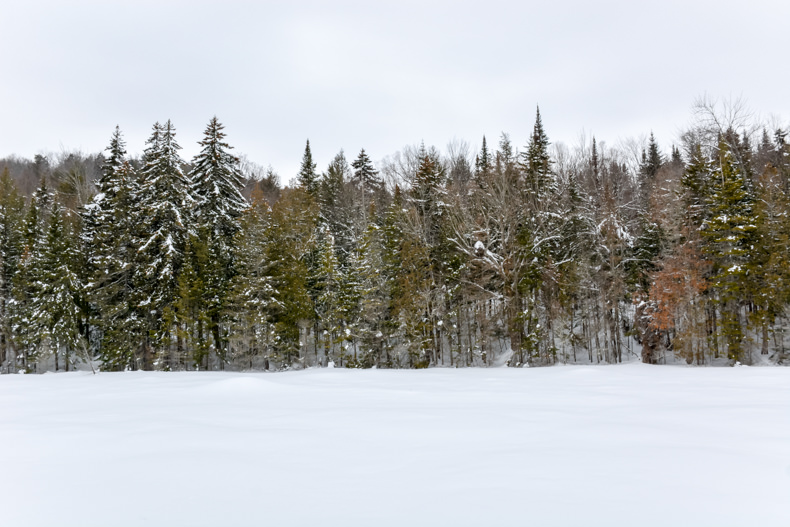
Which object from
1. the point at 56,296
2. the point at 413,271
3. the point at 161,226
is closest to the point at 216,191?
the point at 161,226

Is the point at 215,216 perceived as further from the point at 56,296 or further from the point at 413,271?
the point at 413,271

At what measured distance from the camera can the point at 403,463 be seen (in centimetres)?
502

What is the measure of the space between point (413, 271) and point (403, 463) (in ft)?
78.4

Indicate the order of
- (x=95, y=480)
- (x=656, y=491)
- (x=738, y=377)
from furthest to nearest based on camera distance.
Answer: (x=738, y=377) < (x=95, y=480) < (x=656, y=491)

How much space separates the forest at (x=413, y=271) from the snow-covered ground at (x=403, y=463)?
760 inches

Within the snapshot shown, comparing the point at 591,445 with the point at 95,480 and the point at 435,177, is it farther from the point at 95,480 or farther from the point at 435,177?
the point at 435,177

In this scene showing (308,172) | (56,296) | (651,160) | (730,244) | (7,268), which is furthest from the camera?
(651,160)

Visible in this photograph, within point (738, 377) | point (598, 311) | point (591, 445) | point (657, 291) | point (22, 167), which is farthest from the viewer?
point (22, 167)

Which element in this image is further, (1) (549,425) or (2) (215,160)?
(2) (215,160)

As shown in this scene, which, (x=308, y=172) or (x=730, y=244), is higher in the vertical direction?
(x=308, y=172)

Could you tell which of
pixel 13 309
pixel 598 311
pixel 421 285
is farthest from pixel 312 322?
pixel 13 309

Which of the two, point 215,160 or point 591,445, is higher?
point 215,160

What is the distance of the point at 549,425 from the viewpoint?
679 centimetres

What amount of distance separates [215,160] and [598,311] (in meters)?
29.5
